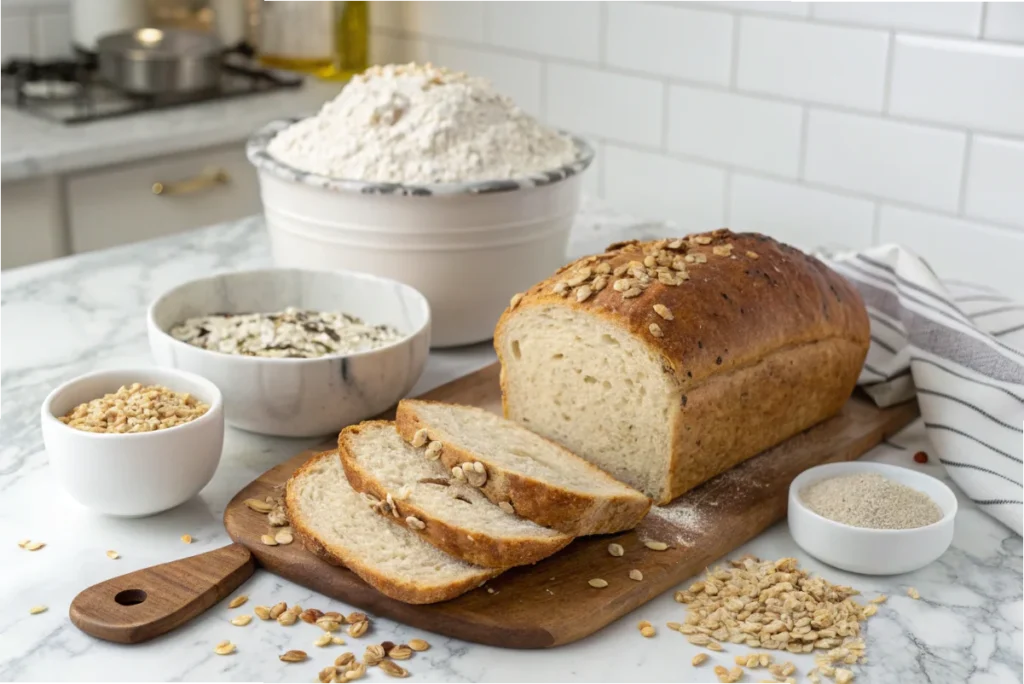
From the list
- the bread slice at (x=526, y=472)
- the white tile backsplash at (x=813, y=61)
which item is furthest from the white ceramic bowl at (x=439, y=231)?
the white tile backsplash at (x=813, y=61)

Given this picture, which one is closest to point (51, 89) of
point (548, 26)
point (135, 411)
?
point (548, 26)

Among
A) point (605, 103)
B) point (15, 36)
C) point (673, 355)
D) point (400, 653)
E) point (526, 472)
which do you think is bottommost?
point (400, 653)

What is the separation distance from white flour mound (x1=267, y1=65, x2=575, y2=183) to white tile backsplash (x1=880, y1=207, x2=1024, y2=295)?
0.89 m

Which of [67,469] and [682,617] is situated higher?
[67,469]

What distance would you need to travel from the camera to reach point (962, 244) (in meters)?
2.42

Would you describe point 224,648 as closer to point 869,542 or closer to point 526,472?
point 526,472

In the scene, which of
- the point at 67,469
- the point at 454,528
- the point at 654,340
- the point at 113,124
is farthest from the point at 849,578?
the point at 113,124

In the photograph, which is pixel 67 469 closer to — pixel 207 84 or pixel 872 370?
pixel 872 370

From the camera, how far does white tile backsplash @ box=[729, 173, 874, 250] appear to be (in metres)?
2.59

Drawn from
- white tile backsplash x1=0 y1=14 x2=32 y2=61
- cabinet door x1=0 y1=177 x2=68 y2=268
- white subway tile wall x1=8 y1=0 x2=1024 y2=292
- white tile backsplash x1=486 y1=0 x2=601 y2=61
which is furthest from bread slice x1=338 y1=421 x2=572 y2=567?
white tile backsplash x1=0 y1=14 x2=32 y2=61

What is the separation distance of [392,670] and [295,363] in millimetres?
503

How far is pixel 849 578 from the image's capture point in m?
1.41

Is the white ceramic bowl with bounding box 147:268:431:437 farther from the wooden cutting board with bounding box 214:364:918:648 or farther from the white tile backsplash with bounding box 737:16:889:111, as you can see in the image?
the white tile backsplash with bounding box 737:16:889:111

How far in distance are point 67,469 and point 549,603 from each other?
1.93 feet
